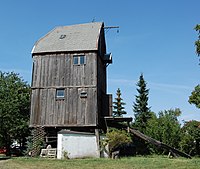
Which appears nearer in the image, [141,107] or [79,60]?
[79,60]

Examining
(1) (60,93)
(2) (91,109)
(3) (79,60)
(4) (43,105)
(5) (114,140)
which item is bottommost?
(5) (114,140)

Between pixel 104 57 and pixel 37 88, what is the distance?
8.73 metres

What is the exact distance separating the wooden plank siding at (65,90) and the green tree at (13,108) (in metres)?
8.18

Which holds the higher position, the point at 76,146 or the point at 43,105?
the point at 43,105

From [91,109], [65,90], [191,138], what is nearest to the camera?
[91,109]

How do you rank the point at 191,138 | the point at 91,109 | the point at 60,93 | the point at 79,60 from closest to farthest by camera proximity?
the point at 91,109 < the point at 60,93 < the point at 79,60 < the point at 191,138

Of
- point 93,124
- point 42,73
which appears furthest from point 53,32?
point 93,124

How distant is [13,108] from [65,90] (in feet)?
34.4

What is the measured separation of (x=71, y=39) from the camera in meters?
30.9

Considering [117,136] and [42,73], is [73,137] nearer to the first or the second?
[117,136]

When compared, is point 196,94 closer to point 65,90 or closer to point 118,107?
point 65,90

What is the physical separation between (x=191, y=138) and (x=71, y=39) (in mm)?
16936

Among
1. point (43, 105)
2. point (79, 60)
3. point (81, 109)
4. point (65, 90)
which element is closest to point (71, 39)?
point (79, 60)

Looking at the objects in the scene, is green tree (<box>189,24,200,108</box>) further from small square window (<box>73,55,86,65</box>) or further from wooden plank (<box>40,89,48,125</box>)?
wooden plank (<box>40,89,48,125</box>)
